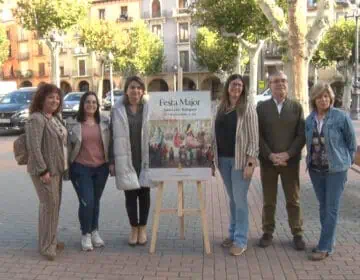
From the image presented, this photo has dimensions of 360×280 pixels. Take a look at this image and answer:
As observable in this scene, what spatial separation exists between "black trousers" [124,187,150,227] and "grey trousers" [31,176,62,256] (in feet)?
2.61

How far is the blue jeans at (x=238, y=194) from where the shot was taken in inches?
199

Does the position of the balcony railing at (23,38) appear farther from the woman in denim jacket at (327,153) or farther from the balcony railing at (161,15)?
the woman in denim jacket at (327,153)

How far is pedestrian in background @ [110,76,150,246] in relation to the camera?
5.13m

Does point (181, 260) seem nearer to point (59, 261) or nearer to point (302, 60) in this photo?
point (59, 261)

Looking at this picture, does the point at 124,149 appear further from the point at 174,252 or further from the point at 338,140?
the point at 338,140

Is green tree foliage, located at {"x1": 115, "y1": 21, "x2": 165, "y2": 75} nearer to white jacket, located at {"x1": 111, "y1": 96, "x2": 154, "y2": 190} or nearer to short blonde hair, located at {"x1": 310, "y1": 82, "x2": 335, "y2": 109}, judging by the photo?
white jacket, located at {"x1": 111, "y1": 96, "x2": 154, "y2": 190}

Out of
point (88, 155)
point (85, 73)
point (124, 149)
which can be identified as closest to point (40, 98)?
point (88, 155)

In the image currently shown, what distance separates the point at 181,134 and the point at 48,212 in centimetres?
157

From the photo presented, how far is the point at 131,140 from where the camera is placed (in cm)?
519

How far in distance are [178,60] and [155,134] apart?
53.9 meters

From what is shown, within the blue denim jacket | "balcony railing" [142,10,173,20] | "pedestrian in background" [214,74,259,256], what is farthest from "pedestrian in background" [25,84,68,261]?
"balcony railing" [142,10,173,20]

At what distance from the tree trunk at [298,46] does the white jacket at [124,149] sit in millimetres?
7295

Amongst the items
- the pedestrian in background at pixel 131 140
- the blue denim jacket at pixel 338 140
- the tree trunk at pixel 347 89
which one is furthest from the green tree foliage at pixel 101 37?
the blue denim jacket at pixel 338 140

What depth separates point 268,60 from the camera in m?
→ 50.7
